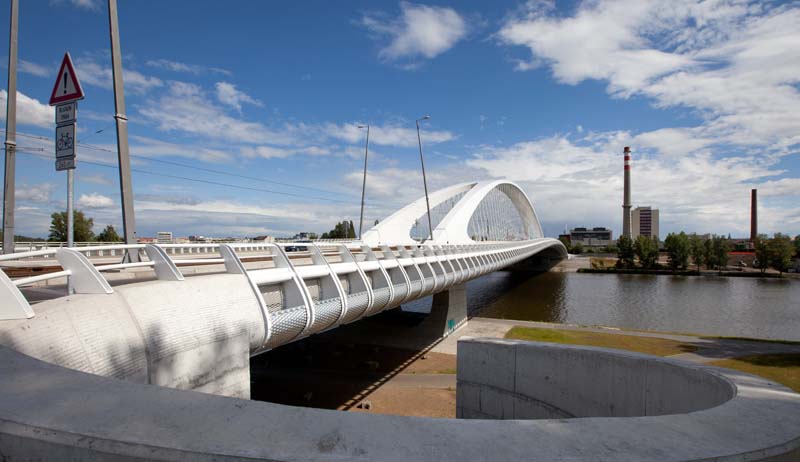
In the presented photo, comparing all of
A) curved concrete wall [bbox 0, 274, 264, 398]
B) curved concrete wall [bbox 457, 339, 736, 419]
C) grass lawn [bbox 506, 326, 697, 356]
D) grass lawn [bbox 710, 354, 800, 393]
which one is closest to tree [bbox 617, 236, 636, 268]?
grass lawn [bbox 506, 326, 697, 356]

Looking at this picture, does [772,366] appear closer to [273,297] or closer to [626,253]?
[273,297]

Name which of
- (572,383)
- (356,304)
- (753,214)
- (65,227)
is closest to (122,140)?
(356,304)

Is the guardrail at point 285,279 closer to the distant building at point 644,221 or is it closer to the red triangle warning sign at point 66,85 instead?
the red triangle warning sign at point 66,85

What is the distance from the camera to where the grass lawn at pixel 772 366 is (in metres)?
15.1

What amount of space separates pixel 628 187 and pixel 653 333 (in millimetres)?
108529

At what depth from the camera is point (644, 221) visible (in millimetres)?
189500

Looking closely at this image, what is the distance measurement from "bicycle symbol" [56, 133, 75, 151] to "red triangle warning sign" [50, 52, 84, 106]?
579 millimetres

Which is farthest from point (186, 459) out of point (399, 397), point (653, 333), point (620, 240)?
point (620, 240)

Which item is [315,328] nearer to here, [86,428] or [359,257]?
[359,257]

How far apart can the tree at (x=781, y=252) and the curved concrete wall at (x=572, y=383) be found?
8817 cm

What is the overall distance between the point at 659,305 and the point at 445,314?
2656cm

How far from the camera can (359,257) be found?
40.8ft

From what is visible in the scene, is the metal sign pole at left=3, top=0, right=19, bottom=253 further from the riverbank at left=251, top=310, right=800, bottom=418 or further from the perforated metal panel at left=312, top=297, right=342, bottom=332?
the riverbank at left=251, top=310, right=800, bottom=418

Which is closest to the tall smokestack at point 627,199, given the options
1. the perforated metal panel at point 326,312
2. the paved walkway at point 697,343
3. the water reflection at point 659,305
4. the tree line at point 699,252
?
the tree line at point 699,252
